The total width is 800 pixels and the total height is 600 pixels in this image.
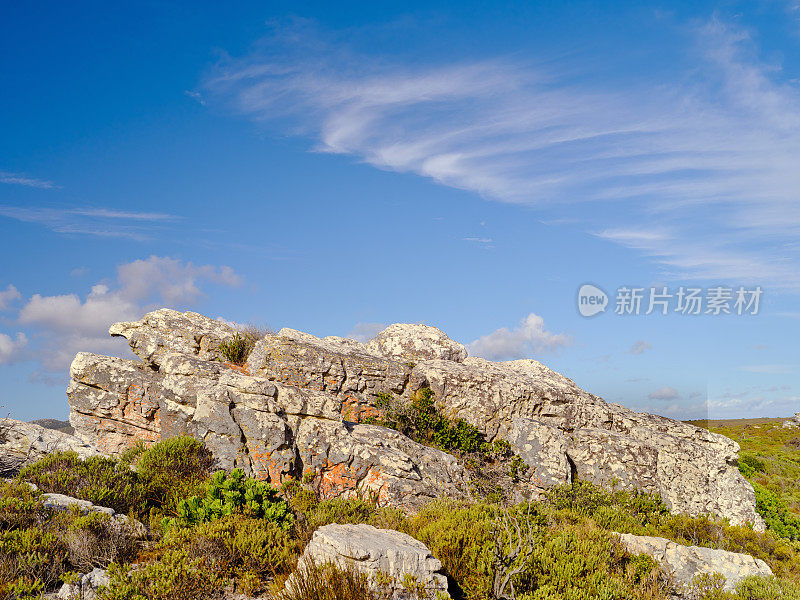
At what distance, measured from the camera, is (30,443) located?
14.4 meters

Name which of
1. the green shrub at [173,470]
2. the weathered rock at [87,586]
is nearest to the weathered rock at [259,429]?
the green shrub at [173,470]

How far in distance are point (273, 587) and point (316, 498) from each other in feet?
16.0

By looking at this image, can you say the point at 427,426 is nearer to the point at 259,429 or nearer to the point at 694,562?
the point at 259,429

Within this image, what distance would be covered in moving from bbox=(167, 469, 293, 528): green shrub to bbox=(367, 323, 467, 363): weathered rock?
11928 millimetres

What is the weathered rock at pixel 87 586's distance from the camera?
24.2 feet

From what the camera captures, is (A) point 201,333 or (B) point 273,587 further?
(A) point 201,333

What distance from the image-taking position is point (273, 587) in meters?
7.57

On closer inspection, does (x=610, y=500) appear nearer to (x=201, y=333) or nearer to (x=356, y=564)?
(x=356, y=564)


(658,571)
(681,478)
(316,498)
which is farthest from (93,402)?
(681,478)

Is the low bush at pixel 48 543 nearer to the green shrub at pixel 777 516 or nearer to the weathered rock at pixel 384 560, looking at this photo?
the weathered rock at pixel 384 560

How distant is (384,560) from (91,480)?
7.12m

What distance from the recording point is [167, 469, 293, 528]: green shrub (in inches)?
368

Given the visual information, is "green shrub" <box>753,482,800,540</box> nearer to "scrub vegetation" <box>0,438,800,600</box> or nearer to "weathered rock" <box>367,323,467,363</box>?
"scrub vegetation" <box>0,438,800,600</box>

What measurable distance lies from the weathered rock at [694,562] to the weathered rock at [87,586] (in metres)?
9.51
